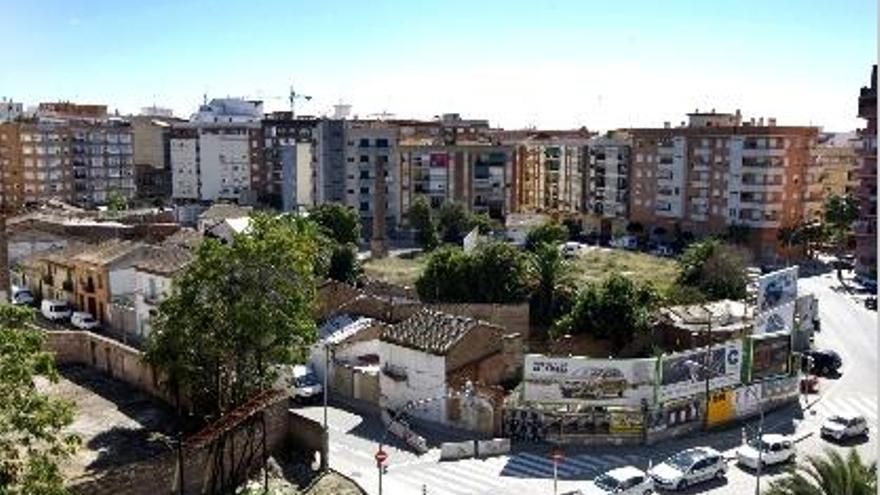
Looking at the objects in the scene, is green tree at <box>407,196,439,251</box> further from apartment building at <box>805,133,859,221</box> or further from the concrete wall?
the concrete wall

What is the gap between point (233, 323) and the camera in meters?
34.4

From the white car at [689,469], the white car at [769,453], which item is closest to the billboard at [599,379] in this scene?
the white car at [769,453]

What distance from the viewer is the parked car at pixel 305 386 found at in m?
42.0

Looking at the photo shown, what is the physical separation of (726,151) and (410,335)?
54.7 metres

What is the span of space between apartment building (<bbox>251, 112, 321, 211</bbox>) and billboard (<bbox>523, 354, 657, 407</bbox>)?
7382 centimetres

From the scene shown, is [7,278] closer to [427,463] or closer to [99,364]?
[99,364]

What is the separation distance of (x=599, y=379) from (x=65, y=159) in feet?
315

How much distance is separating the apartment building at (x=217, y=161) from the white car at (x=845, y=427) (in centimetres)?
9516

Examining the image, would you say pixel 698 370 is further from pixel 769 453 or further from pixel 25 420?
pixel 25 420

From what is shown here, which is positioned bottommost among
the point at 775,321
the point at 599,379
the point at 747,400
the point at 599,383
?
the point at 747,400

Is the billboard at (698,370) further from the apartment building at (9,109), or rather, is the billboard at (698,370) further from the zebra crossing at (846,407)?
the apartment building at (9,109)

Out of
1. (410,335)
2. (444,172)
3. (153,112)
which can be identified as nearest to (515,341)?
(410,335)

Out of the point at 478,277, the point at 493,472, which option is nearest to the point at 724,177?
the point at 478,277

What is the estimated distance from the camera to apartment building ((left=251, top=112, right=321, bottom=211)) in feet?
375
